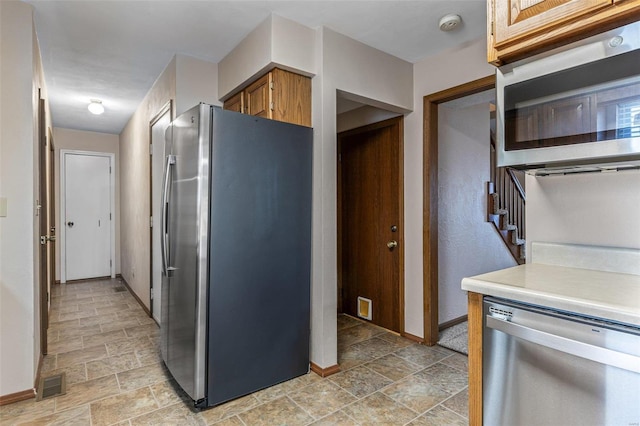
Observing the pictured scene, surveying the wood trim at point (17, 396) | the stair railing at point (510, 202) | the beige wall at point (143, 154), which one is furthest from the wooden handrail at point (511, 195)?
the wood trim at point (17, 396)

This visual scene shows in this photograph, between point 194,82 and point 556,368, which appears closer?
point 556,368

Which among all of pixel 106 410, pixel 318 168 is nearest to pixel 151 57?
pixel 318 168

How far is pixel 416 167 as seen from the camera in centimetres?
312

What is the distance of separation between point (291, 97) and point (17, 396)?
2.57 meters

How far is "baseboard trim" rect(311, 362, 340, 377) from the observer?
2459 mm

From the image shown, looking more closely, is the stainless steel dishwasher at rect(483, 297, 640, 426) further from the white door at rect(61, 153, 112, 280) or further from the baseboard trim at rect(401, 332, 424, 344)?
the white door at rect(61, 153, 112, 280)

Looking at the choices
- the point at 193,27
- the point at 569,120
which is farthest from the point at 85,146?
the point at 569,120

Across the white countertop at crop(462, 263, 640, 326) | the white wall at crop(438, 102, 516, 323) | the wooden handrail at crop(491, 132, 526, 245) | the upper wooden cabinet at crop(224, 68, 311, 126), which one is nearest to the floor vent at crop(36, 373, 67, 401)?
the upper wooden cabinet at crop(224, 68, 311, 126)

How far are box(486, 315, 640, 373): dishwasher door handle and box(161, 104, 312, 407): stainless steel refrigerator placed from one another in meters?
1.38

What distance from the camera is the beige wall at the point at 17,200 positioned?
2.11 metres

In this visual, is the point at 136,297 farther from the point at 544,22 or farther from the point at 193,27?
the point at 544,22

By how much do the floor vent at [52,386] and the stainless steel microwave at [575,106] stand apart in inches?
116

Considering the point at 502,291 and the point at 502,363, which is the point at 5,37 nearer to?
the point at 502,291

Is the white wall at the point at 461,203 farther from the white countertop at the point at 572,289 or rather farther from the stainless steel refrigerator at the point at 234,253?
the white countertop at the point at 572,289
